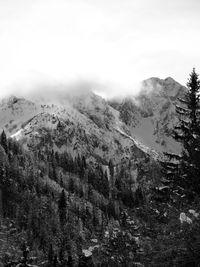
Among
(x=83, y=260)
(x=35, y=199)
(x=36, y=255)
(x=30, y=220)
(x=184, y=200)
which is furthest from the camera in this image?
(x=35, y=199)

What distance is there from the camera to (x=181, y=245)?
17703 millimetres

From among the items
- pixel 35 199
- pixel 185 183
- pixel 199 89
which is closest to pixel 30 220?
pixel 35 199

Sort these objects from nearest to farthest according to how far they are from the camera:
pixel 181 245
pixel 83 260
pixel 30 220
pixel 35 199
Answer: pixel 181 245 < pixel 83 260 < pixel 30 220 < pixel 35 199

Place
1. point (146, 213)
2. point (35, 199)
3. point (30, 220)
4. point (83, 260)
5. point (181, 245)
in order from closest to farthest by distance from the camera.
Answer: point (181, 245)
point (146, 213)
point (83, 260)
point (30, 220)
point (35, 199)

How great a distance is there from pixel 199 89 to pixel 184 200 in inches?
809

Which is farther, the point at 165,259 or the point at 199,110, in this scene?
the point at 199,110

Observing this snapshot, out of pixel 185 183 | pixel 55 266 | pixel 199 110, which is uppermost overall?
pixel 199 110

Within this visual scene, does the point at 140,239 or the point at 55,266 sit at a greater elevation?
the point at 140,239

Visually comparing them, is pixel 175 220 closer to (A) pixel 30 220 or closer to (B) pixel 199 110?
(B) pixel 199 110

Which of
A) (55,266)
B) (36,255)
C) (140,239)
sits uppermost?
(140,239)

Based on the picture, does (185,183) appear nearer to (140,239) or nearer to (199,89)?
(140,239)

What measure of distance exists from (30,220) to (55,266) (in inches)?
2547

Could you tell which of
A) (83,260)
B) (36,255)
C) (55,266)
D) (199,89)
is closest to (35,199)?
(36,255)

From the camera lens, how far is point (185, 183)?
84.6 ft
